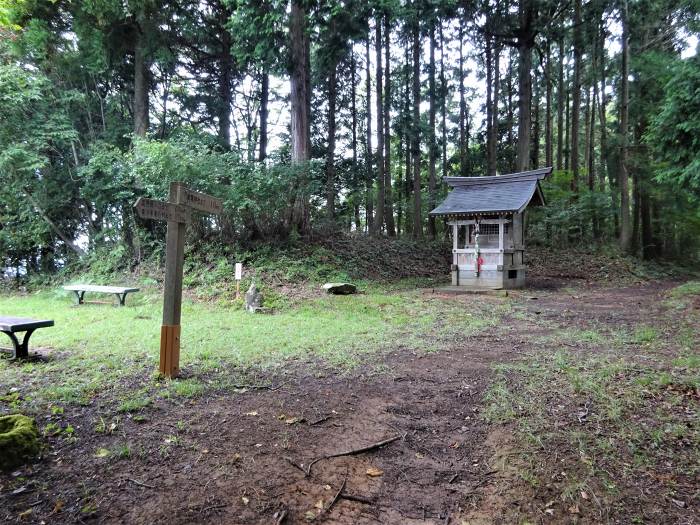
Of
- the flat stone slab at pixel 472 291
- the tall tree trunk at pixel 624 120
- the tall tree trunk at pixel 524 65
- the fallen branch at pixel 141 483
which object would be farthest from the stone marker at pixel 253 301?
the tall tree trunk at pixel 624 120

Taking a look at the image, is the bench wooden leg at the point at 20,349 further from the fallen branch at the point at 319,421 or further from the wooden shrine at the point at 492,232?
the wooden shrine at the point at 492,232

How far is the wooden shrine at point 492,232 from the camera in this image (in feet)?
41.7

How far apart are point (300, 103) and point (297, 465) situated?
41.6 feet

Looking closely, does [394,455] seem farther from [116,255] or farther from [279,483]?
[116,255]

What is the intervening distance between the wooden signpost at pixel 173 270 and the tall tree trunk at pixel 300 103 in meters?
8.23

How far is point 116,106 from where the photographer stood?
15477 mm

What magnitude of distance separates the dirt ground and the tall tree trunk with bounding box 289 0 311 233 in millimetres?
9490

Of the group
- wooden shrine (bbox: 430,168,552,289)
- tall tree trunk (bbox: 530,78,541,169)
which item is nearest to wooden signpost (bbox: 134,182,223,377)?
wooden shrine (bbox: 430,168,552,289)

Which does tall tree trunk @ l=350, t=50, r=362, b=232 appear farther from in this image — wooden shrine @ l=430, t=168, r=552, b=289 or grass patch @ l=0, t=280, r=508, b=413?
grass patch @ l=0, t=280, r=508, b=413

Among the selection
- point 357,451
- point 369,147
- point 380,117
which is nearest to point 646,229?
point 380,117

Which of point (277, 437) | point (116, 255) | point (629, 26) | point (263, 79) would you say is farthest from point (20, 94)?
point (629, 26)

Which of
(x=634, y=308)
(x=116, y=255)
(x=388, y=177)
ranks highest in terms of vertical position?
(x=388, y=177)

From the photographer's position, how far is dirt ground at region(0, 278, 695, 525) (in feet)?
7.69

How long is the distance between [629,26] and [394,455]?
20762mm
